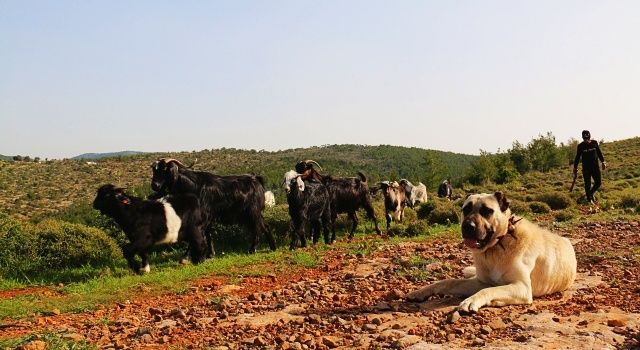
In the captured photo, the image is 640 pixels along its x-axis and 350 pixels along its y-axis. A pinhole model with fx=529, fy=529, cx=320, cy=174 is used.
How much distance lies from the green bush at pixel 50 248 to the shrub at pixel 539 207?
41.6ft

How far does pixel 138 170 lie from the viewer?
62000 millimetres

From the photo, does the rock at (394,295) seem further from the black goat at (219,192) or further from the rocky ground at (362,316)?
the black goat at (219,192)

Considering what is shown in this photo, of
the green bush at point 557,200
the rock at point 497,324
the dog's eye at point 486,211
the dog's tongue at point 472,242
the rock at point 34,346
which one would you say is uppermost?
the dog's eye at point 486,211

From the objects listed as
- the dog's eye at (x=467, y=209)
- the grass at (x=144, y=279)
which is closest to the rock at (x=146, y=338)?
the grass at (x=144, y=279)

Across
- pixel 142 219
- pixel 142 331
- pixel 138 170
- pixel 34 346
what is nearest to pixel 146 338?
pixel 142 331

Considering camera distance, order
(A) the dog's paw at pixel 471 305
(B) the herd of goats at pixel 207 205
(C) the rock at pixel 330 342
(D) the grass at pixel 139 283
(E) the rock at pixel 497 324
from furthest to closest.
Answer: (B) the herd of goats at pixel 207 205
(D) the grass at pixel 139 283
(A) the dog's paw at pixel 471 305
(E) the rock at pixel 497 324
(C) the rock at pixel 330 342

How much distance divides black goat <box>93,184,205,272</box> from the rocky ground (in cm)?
213

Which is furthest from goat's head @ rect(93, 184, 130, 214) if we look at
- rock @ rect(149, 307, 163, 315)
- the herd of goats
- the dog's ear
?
the dog's ear

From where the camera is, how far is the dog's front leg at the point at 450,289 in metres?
6.14

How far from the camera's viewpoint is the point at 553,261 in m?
6.11

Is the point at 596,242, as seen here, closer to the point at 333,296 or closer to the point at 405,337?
the point at 333,296

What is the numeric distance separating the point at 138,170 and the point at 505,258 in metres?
60.8

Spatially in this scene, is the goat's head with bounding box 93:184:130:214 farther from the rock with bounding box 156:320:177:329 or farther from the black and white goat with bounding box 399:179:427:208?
the black and white goat with bounding box 399:179:427:208

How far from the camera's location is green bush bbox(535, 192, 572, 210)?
17766 millimetres
